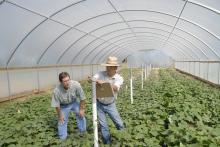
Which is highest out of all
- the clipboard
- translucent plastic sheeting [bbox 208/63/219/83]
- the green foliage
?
the clipboard

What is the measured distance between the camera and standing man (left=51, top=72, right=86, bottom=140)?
18.8 feet

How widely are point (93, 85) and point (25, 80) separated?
9248 mm

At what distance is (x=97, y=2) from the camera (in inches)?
428

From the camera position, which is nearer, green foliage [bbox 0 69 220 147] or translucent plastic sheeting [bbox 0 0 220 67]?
green foliage [bbox 0 69 220 147]

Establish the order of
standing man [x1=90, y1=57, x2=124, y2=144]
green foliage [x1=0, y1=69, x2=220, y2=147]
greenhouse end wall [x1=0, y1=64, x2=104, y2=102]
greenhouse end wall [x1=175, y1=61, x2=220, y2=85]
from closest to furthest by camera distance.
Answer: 1. green foliage [x1=0, y1=69, x2=220, y2=147]
2. standing man [x1=90, y1=57, x2=124, y2=144]
3. greenhouse end wall [x1=0, y1=64, x2=104, y2=102]
4. greenhouse end wall [x1=175, y1=61, x2=220, y2=85]

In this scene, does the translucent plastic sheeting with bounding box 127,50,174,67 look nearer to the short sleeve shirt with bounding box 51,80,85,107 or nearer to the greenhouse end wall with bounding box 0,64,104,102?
the greenhouse end wall with bounding box 0,64,104,102

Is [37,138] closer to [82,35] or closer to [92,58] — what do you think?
[82,35]

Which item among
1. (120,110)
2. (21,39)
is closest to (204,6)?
(120,110)

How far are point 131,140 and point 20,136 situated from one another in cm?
213

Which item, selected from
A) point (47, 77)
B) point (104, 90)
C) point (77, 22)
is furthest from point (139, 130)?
point (47, 77)

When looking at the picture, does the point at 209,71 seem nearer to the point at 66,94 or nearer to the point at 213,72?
the point at 213,72

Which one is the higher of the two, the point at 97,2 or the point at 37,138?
the point at 97,2

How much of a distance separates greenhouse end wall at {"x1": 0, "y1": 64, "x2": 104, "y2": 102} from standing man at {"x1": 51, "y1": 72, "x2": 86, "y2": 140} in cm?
604

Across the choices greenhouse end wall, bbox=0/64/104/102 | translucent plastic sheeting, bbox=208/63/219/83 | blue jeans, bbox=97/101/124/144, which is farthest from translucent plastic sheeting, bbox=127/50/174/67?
blue jeans, bbox=97/101/124/144
